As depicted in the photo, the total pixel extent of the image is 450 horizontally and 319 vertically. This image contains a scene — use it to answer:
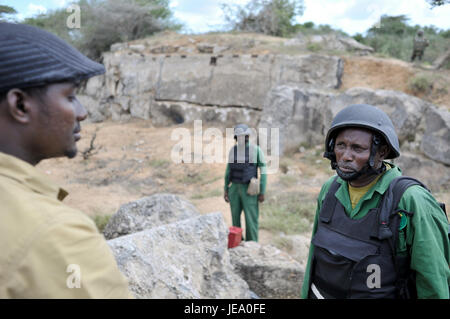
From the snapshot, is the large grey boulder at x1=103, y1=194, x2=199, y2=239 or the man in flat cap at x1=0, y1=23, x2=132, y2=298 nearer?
the man in flat cap at x1=0, y1=23, x2=132, y2=298

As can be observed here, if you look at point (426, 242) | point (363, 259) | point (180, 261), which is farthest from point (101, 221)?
point (426, 242)

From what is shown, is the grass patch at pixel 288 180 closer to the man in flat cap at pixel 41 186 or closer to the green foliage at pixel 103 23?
the man in flat cap at pixel 41 186

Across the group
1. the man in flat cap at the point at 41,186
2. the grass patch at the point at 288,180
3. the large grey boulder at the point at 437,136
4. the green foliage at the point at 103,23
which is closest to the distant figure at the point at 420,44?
the large grey boulder at the point at 437,136

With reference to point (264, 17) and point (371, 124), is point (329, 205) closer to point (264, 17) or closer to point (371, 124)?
point (371, 124)

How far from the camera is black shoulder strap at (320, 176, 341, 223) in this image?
6.51 feet

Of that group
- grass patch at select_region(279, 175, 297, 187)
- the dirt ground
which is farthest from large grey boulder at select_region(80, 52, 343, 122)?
grass patch at select_region(279, 175, 297, 187)

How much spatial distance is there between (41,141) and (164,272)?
70.8 inches

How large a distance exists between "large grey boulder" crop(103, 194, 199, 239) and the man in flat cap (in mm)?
3062

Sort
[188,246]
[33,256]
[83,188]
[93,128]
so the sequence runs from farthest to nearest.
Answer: [93,128], [83,188], [188,246], [33,256]

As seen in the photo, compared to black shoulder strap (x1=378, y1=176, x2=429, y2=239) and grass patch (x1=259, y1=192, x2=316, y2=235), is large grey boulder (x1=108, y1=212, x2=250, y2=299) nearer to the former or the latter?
black shoulder strap (x1=378, y1=176, x2=429, y2=239)

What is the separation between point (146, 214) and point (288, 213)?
3.48m
